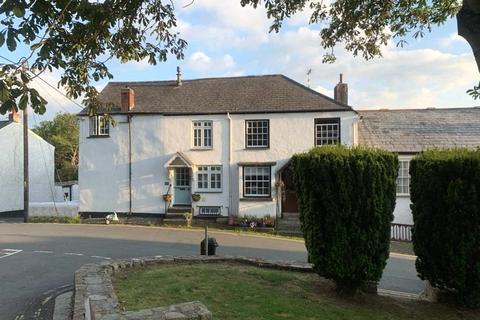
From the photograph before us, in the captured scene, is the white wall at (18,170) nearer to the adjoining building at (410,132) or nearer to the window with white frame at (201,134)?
the window with white frame at (201,134)

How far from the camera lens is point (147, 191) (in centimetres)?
2730

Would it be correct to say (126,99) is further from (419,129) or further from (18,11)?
(18,11)

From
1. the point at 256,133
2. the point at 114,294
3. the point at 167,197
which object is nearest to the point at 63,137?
the point at 167,197

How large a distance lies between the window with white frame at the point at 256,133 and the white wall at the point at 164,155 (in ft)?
1.03

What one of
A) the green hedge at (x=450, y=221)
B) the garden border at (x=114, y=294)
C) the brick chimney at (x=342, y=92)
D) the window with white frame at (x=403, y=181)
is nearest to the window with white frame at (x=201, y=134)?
the brick chimney at (x=342, y=92)

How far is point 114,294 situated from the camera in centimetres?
700

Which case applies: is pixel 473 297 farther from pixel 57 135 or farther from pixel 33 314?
pixel 57 135

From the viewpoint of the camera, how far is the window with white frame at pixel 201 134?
27328mm

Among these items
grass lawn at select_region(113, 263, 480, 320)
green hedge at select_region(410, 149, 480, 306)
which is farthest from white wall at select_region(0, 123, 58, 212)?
green hedge at select_region(410, 149, 480, 306)

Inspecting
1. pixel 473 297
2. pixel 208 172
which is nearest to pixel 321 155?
pixel 473 297

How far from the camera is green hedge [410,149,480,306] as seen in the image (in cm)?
776

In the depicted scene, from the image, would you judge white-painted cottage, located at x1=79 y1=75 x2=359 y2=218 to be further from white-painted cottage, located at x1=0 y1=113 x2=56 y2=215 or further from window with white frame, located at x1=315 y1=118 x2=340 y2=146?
white-painted cottage, located at x1=0 y1=113 x2=56 y2=215

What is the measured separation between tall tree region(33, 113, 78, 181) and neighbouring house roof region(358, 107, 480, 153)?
38465 mm

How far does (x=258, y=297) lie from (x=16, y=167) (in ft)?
102
